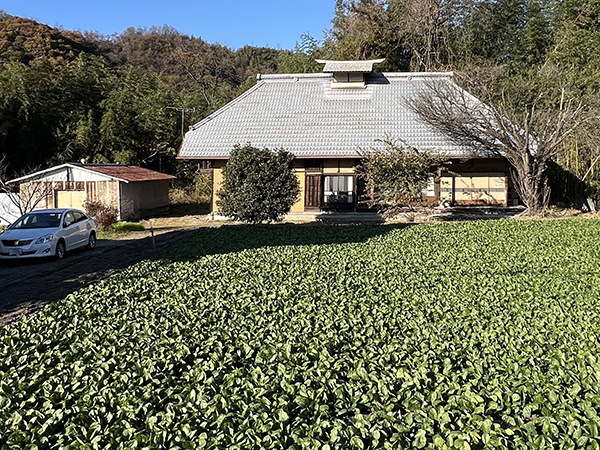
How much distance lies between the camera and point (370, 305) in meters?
6.38

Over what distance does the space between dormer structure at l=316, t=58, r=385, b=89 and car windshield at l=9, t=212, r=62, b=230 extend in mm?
14276

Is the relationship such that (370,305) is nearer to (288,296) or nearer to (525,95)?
(288,296)

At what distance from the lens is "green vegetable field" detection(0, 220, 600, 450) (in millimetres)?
3273

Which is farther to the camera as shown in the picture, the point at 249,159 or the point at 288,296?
the point at 249,159

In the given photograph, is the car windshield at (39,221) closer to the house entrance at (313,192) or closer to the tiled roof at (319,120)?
the tiled roof at (319,120)

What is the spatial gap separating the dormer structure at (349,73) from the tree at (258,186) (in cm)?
866

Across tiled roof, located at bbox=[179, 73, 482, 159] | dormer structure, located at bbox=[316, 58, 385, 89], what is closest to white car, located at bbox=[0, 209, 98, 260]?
tiled roof, located at bbox=[179, 73, 482, 159]

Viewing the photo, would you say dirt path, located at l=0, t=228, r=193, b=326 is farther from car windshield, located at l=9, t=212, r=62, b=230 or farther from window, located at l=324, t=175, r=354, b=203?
window, located at l=324, t=175, r=354, b=203

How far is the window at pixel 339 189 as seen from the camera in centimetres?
2044

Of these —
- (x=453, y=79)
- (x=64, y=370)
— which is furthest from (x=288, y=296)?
(x=453, y=79)

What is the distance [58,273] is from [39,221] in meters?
3.39

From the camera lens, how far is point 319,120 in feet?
71.8

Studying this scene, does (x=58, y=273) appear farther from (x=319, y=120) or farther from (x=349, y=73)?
(x=349, y=73)

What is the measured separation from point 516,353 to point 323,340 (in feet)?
5.57
